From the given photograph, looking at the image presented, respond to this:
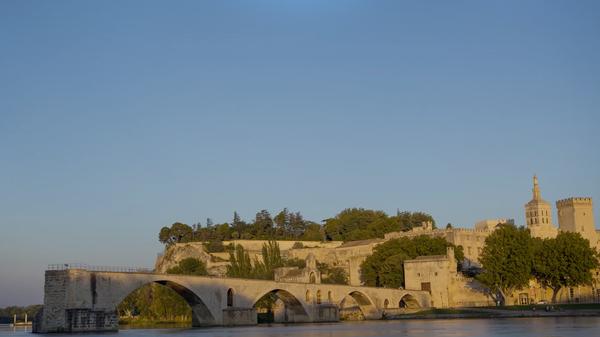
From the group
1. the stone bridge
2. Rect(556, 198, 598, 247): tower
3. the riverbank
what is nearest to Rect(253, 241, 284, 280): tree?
the stone bridge

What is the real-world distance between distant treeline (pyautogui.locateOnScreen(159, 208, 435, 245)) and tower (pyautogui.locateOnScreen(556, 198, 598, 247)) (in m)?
21.9

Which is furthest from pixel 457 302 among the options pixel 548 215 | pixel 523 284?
pixel 548 215

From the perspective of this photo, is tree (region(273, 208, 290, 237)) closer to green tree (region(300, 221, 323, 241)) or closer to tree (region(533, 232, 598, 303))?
green tree (region(300, 221, 323, 241))

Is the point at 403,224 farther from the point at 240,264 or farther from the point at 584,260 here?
the point at 584,260

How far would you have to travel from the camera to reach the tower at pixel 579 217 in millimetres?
114562

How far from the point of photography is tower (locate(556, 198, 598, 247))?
11456 cm

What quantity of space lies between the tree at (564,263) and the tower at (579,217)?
40.5 m

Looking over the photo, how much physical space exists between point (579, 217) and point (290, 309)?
2428 inches

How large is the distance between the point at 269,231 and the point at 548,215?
46.1 m

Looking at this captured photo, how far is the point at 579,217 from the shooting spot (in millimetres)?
115812

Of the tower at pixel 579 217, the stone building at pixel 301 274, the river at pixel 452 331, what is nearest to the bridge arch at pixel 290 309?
the stone building at pixel 301 274

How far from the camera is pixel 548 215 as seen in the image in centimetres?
11788

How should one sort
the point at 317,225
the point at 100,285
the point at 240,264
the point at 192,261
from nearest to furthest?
the point at 100,285, the point at 240,264, the point at 192,261, the point at 317,225

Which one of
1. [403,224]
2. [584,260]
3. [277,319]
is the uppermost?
[403,224]
